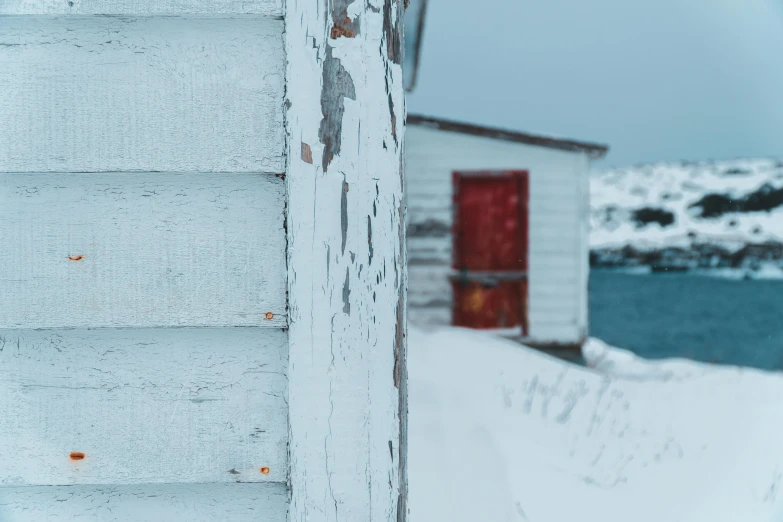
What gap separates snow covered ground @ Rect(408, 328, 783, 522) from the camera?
2328 millimetres

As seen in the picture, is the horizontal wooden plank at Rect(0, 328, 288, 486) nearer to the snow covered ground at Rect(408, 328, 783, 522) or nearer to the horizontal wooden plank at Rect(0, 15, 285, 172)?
the horizontal wooden plank at Rect(0, 15, 285, 172)

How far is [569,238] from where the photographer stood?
7.61m

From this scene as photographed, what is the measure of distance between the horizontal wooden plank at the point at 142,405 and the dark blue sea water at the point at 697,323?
9.87 meters

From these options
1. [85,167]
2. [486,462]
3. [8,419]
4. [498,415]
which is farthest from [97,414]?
[498,415]

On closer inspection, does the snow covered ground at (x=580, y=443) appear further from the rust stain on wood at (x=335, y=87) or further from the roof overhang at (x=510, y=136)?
the roof overhang at (x=510, y=136)

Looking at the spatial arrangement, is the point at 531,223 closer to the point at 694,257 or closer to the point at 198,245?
the point at 198,245

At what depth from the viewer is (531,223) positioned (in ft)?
25.1

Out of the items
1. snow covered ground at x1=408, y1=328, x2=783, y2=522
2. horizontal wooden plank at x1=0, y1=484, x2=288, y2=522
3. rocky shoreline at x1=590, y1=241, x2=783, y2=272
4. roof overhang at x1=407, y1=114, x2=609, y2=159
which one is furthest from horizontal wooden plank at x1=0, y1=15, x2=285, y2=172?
rocky shoreline at x1=590, y1=241, x2=783, y2=272

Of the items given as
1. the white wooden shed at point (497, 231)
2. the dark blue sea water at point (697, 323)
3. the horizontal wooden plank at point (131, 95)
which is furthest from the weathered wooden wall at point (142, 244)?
the dark blue sea water at point (697, 323)

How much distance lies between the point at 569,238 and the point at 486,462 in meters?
5.66

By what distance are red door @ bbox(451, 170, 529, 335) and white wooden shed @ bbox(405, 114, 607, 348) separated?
0.05 ft

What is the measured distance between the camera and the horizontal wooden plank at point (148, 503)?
96 centimetres

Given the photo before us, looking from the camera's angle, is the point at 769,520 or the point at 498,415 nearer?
the point at 769,520

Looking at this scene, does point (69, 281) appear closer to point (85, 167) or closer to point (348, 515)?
point (85, 167)
